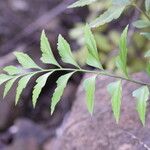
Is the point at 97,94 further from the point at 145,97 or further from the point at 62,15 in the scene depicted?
the point at 62,15

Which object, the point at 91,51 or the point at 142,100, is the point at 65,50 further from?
the point at 142,100

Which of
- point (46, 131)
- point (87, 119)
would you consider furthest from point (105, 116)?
point (46, 131)

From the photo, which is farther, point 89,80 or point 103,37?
point 103,37

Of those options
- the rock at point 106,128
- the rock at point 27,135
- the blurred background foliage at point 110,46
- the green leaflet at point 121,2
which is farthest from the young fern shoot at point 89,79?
the rock at point 27,135

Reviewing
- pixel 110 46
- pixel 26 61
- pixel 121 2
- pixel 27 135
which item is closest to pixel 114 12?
pixel 121 2

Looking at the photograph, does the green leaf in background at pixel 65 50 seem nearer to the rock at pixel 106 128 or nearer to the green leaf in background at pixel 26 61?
the green leaf in background at pixel 26 61

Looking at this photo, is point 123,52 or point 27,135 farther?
point 27,135

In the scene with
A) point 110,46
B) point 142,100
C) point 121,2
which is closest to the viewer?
point 142,100

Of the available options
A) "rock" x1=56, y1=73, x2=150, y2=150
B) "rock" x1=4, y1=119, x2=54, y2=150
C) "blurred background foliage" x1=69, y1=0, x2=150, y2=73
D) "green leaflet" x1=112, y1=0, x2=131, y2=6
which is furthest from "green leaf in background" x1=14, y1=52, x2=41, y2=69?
"rock" x1=4, y1=119, x2=54, y2=150
